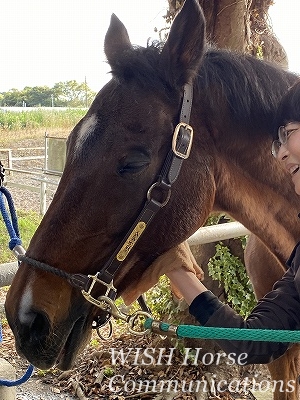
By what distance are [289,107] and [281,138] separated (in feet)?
0.37

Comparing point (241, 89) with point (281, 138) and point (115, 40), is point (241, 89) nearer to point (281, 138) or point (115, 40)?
point (281, 138)

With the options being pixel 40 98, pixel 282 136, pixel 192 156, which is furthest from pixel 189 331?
pixel 40 98

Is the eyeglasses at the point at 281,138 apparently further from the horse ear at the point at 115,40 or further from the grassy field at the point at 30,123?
the grassy field at the point at 30,123

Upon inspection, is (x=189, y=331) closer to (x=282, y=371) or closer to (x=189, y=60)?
(x=189, y=60)

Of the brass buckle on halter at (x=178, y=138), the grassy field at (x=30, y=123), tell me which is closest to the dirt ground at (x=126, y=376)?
the brass buckle on halter at (x=178, y=138)

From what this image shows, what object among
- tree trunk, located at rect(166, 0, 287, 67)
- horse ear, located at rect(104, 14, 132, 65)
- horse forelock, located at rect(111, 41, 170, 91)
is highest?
tree trunk, located at rect(166, 0, 287, 67)

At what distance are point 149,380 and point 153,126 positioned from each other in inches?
104

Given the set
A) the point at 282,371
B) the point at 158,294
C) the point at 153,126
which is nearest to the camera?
the point at 153,126

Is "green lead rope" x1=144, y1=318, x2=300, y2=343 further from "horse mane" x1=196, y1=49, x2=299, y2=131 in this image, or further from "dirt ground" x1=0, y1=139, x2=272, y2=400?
"dirt ground" x1=0, y1=139, x2=272, y2=400

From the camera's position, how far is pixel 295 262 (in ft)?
5.25

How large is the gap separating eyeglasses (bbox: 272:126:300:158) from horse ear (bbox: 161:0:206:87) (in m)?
0.38

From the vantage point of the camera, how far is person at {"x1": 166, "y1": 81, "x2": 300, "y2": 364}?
5.03ft

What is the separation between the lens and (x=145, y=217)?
1.50 m

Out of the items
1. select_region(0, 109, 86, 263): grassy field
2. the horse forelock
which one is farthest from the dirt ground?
select_region(0, 109, 86, 263): grassy field
